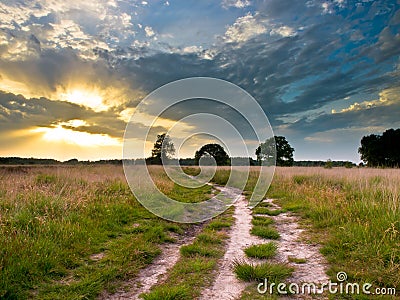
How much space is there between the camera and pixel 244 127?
13594 millimetres

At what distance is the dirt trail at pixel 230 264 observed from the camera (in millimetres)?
4020

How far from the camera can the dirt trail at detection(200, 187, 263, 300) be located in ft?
13.2

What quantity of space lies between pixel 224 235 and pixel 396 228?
158 inches

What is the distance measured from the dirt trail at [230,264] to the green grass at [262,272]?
0.13 m

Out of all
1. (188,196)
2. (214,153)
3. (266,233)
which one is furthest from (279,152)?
(266,233)

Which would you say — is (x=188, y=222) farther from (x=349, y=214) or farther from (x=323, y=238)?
(x=349, y=214)

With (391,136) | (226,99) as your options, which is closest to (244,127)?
(226,99)

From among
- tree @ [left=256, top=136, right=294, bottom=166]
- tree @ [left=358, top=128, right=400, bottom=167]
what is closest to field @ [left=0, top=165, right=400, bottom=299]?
tree @ [left=358, top=128, right=400, bottom=167]

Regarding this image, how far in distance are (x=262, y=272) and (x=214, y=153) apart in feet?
145

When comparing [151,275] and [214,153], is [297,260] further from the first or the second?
[214,153]

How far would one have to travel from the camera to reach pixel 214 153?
4869cm
